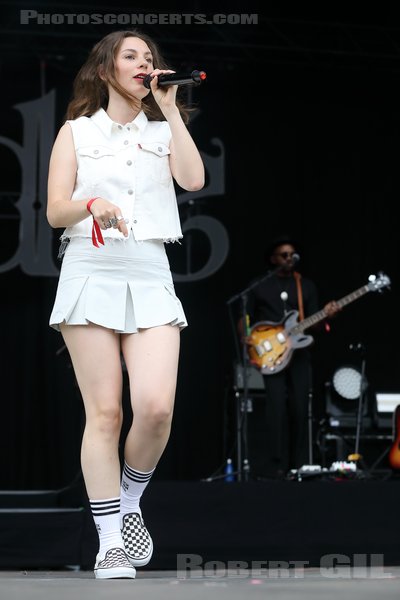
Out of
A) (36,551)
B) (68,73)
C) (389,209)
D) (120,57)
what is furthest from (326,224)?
(120,57)

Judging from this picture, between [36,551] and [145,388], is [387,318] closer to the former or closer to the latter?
[36,551]

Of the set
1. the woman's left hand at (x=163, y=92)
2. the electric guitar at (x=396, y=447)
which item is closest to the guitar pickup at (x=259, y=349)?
the electric guitar at (x=396, y=447)

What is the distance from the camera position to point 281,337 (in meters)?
8.26

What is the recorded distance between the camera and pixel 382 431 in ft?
28.7

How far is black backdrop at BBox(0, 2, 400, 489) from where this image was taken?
906 cm

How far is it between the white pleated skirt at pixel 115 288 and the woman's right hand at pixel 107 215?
316 mm

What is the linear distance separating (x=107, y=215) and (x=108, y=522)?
938mm

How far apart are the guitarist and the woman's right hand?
5.30 m

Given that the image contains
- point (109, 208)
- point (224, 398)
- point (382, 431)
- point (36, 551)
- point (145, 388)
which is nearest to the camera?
point (109, 208)

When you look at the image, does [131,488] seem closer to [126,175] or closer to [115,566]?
[115,566]

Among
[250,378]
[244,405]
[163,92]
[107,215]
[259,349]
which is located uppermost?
[163,92]

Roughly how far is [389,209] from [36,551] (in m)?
5.85

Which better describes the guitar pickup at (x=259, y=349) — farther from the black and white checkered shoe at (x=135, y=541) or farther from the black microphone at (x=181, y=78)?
the black microphone at (x=181, y=78)

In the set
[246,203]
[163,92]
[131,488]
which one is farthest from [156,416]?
[246,203]
